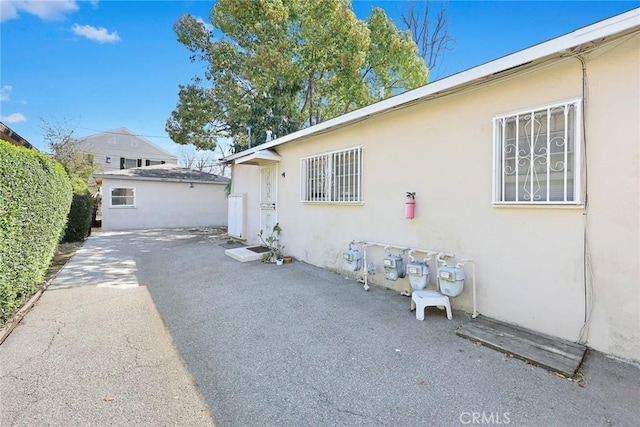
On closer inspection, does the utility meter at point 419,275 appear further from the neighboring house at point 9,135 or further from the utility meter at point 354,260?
the neighboring house at point 9,135

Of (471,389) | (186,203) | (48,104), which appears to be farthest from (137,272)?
(48,104)

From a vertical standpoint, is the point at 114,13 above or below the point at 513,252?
above

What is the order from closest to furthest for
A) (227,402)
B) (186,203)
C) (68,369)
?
(227,402), (68,369), (186,203)

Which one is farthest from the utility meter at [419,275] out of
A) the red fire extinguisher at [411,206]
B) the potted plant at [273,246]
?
the potted plant at [273,246]

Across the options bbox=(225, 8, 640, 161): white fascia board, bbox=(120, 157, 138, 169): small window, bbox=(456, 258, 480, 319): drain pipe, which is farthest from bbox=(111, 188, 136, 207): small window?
bbox=(456, 258, 480, 319): drain pipe

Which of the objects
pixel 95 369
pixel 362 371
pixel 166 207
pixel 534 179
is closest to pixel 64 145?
pixel 166 207

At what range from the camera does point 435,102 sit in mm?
4227

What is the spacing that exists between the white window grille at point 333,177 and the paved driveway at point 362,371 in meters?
2.24

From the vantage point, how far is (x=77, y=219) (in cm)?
1051

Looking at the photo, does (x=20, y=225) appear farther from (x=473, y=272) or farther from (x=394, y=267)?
(x=473, y=272)

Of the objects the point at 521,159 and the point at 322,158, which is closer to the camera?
the point at 521,159

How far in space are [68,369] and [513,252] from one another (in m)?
4.73

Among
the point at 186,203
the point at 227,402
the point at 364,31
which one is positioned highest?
the point at 364,31

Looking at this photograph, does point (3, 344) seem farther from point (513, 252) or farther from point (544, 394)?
point (513, 252)
